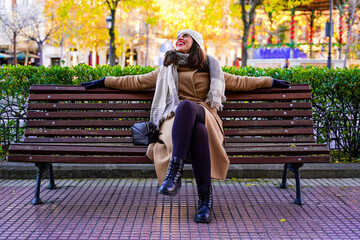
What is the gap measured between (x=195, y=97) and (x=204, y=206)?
113cm

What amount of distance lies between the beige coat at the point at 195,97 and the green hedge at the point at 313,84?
1.21 m

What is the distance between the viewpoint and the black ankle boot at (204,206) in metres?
3.88

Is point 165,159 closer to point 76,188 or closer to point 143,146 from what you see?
point 143,146

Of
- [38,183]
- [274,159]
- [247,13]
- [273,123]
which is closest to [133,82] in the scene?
[38,183]

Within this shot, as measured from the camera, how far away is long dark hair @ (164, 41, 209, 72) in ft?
15.0

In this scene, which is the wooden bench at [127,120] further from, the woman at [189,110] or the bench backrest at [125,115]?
the woman at [189,110]

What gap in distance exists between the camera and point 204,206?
156 inches

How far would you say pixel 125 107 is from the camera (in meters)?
4.89

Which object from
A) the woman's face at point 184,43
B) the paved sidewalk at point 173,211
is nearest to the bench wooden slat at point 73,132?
the paved sidewalk at point 173,211

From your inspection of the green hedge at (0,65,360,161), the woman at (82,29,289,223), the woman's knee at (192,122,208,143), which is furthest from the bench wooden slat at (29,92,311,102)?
the green hedge at (0,65,360,161)

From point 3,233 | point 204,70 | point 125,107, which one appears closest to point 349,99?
point 204,70

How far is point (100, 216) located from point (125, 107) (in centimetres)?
126

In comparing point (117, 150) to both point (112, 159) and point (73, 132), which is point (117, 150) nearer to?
point (112, 159)

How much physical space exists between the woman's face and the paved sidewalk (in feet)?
4.75
